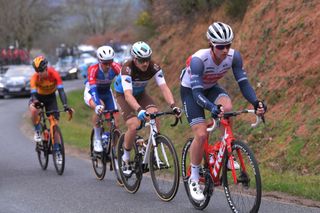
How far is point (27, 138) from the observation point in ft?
60.4

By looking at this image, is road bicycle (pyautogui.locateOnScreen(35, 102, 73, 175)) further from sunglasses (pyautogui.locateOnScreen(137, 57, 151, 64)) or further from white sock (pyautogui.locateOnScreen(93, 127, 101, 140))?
sunglasses (pyautogui.locateOnScreen(137, 57, 151, 64))

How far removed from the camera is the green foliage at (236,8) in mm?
21531

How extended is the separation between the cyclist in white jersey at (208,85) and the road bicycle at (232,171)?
10 centimetres

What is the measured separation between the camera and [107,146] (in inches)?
420

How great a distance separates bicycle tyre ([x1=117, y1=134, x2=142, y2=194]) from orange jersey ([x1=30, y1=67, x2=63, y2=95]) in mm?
2688

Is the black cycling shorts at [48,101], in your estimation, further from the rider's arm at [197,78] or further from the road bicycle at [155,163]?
the rider's arm at [197,78]

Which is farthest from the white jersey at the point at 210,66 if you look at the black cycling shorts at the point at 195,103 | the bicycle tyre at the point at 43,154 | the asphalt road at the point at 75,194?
the bicycle tyre at the point at 43,154

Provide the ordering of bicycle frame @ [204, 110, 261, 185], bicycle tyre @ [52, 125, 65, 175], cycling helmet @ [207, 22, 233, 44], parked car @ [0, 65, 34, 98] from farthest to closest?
parked car @ [0, 65, 34, 98], bicycle tyre @ [52, 125, 65, 175], cycling helmet @ [207, 22, 233, 44], bicycle frame @ [204, 110, 261, 185]

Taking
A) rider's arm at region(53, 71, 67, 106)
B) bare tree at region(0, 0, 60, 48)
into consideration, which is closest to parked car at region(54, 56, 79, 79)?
bare tree at region(0, 0, 60, 48)

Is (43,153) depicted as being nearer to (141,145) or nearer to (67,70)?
A: (141,145)

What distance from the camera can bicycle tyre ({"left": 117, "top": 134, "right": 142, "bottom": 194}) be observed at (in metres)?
9.18

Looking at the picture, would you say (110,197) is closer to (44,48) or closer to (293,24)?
(293,24)

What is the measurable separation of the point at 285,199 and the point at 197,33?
16579 millimetres

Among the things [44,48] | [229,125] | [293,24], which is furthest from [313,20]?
[44,48]
